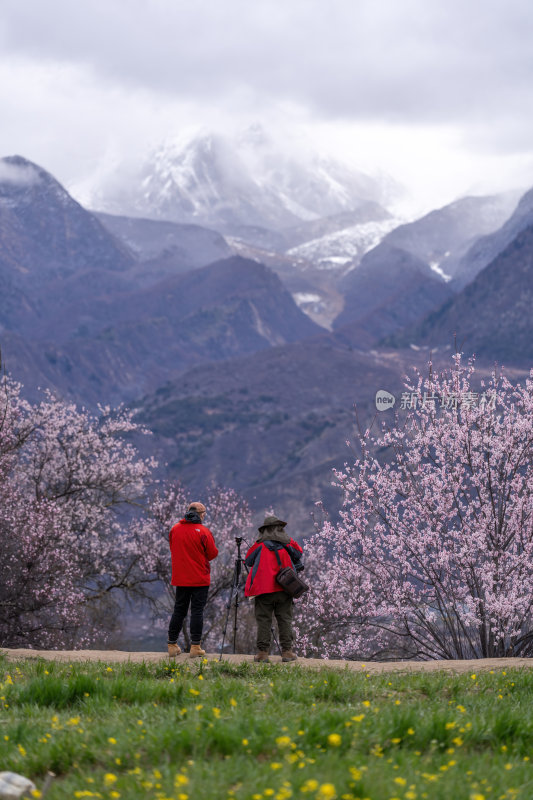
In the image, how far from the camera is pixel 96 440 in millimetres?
41625

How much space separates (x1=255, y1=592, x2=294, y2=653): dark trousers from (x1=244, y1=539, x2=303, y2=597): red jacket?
0.59 ft

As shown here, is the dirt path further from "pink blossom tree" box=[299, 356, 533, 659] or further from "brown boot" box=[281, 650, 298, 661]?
"pink blossom tree" box=[299, 356, 533, 659]

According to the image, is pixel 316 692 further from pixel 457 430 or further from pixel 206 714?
pixel 457 430

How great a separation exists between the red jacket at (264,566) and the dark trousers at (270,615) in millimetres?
181

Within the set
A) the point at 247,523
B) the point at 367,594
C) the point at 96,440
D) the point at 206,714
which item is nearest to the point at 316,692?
the point at 206,714

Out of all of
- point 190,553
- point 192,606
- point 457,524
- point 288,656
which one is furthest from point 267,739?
point 457,524

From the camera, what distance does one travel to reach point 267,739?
6.60 m

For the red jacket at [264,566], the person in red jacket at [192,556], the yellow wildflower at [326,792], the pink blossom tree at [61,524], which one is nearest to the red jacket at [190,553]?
the person in red jacket at [192,556]

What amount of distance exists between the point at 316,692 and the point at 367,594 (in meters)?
15.7

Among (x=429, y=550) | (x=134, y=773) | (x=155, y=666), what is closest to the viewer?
(x=134, y=773)

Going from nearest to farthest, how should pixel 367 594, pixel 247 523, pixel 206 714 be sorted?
pixel 206 714 < pixel 367 594 < pixel 247 523

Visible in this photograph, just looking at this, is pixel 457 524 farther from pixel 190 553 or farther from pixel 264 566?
pixel 190 553

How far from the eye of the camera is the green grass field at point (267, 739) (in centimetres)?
577

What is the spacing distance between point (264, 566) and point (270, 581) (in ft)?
0.72
